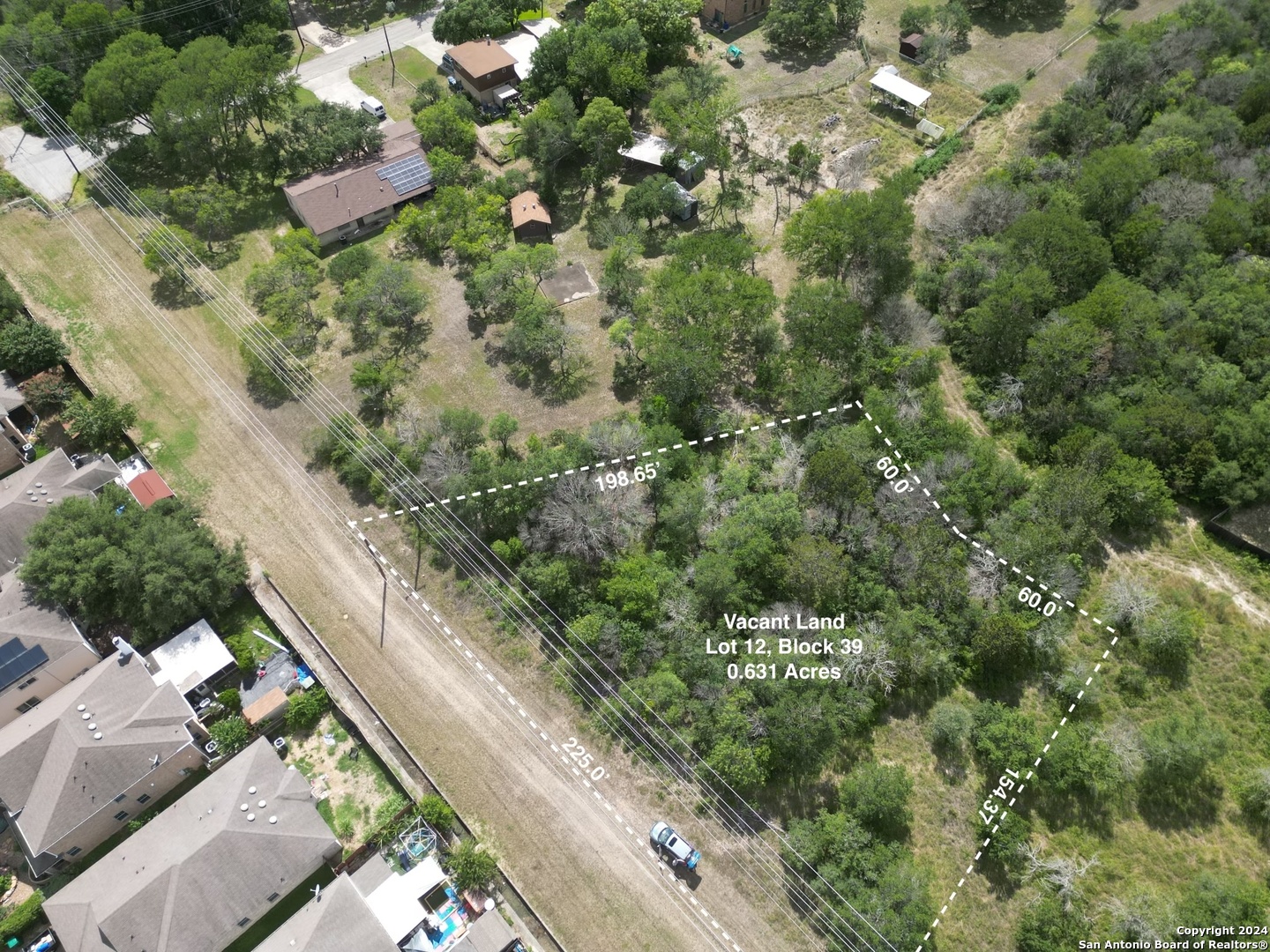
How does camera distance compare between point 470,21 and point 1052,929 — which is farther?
point 470,21

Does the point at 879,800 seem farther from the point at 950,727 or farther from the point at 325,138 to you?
the point at 325,138

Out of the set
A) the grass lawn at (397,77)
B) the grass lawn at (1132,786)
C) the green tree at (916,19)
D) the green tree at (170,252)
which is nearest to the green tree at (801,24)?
the green tree at (916,19)

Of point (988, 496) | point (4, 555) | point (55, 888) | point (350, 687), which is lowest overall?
point (55, 888)

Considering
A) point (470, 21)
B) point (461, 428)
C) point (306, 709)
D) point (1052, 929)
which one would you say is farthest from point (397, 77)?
point (1052, 929)

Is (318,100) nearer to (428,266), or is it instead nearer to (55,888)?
(428,266)

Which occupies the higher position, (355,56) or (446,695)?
(355,56)

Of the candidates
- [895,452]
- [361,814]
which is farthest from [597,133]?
[361,814]

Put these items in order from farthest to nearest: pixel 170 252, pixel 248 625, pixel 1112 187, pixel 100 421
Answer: pixel 170 252, pixel 1112 187, pixel 100 421, pixel 248 625
